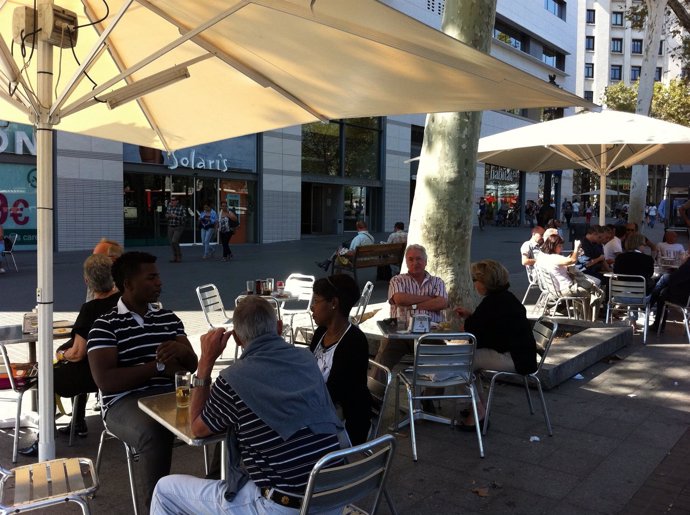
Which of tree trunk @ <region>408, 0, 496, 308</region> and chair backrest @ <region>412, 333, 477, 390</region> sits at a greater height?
tree trunk @ <region>408, 0, 496, 308</region>

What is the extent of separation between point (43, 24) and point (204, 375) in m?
2.04

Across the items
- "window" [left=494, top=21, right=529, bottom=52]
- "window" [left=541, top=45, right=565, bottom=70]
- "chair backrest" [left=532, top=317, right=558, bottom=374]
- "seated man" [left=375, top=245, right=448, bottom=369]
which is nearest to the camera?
"chair backrest" [left=532, top=317, right=558, bottom=374]

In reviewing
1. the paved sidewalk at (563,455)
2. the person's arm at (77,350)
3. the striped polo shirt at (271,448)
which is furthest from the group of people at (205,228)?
the striped polo shirt at (271,448)

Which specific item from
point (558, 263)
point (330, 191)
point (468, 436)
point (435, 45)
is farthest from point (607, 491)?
point (330, 191)

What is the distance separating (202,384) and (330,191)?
85.1ft

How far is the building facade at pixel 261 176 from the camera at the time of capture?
17625mm

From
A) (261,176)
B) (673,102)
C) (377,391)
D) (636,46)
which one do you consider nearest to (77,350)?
(377,391)

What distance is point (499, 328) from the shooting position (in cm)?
472

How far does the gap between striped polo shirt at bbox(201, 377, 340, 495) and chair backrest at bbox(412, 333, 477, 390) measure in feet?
6.24

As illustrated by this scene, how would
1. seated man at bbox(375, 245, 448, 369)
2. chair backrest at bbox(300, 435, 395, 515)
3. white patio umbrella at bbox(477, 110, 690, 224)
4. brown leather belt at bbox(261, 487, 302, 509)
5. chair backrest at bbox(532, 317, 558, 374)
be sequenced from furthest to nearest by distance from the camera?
white patio umbrella at bbox(477, 110, 690, 224), seated man at bbox(375, 245, 448, 369), chair backrest at bbox(532, 317, 558, 374), brown leather belt at bbox(261, 487, 302, 509), chair backrest at bbox(300, 435, 395, 515)

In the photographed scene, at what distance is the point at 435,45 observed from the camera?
9.61ft

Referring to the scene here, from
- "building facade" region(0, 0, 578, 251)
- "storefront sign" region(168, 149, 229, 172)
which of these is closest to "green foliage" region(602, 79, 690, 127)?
"building facade" region(0, 0, 578, 251)

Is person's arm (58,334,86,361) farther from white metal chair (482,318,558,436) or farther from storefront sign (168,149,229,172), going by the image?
storefront sign (168,149,229,172)

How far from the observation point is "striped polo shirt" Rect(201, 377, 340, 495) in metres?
2.38
